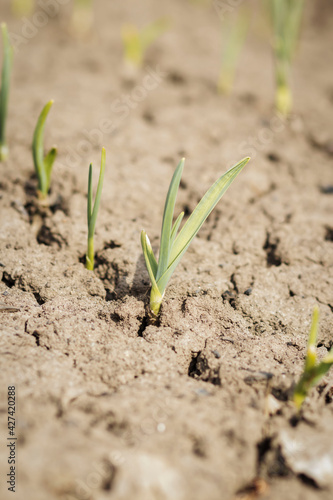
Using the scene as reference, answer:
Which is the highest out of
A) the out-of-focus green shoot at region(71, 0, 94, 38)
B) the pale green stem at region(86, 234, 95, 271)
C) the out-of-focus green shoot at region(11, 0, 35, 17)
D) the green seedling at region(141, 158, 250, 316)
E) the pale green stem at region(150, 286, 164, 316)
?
the out-of-focus green shoot at region(71, 0, 94, 38)

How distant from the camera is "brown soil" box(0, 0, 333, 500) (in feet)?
2.77

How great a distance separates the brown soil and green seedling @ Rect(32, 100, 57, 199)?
0.38 ft

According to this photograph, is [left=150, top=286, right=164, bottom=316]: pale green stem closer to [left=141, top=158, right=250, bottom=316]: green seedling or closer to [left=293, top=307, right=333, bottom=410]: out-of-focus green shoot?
[left=141, top=158, right=250, bottom=316]: green seedling

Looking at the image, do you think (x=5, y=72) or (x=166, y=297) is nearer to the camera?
(x=166, y=297)

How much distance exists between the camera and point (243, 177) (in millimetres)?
1957

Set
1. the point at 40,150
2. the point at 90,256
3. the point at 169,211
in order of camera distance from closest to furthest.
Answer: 1. the point at 169,211
2. the point at 90,256
3. the point at 40,150

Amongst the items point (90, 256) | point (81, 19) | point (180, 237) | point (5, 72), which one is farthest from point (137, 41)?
point (180, 237)

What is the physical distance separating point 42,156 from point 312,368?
4.51ft

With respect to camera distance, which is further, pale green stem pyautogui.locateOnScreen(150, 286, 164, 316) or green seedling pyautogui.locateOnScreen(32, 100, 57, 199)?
green seedling pyautogui.locateOnScreen(32, 100, 57, 199)

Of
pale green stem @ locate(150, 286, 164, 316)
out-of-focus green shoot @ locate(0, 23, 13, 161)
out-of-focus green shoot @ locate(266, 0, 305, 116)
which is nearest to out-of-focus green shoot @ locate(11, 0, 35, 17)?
out-of-focus green shoot @ locate(0, 23, 13, 161)

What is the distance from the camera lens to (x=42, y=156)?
1564 mm

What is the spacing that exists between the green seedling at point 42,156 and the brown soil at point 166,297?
0.12m

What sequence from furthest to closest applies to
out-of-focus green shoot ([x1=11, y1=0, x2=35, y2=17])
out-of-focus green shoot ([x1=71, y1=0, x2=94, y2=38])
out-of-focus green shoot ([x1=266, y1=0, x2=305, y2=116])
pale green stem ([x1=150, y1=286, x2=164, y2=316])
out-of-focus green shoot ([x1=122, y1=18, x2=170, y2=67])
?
out-of-focus green shoot ([x1=11, y1=0, x2=35, y2=17]), out-of-focus green shoot ([x1=71, y1=0, x2=94, y2=38]), out-of-focus green shoot ([x1=122, y1=18, x2=170, y2=67]), out-of-focus green shoot ([x1=266, y1=0, x2=305, y2=116]), pale green stem ([x1=150, y1=286, x2=164, y2=316])

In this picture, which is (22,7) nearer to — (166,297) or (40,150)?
(40,150)
